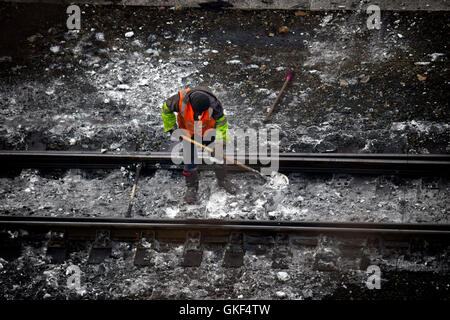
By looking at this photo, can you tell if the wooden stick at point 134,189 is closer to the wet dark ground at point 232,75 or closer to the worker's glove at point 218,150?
the wet dark ground at point 232,75

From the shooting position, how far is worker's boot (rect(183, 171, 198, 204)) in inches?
248

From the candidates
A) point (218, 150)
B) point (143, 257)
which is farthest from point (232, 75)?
point (143, 257)

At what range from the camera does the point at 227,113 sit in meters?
7.20

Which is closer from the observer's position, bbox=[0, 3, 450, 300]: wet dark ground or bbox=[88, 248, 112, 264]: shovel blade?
bbox=[0, 3, 450, 300]: wet dark ground

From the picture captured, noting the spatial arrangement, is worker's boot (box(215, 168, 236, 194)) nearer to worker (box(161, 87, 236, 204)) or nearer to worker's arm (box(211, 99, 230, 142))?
worker (box(161, 87, 236, 204))

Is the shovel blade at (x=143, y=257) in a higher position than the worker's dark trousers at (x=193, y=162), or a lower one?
lower

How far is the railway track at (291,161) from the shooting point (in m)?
6.38

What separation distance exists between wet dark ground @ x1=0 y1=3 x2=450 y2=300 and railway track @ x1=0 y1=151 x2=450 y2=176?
176 millimetres

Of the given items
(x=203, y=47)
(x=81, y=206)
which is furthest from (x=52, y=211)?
(x=203, y=47)

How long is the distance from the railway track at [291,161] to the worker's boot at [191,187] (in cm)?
27

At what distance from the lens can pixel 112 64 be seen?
792 centimetres

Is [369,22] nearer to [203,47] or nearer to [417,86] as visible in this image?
[417,86]

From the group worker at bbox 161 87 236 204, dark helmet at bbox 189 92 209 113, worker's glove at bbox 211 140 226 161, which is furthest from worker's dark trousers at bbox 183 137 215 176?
dark helmet at bbox 189 92 209 113

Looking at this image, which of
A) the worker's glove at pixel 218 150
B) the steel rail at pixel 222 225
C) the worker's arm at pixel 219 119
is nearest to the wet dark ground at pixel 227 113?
the steel rail at pixel 222 225
